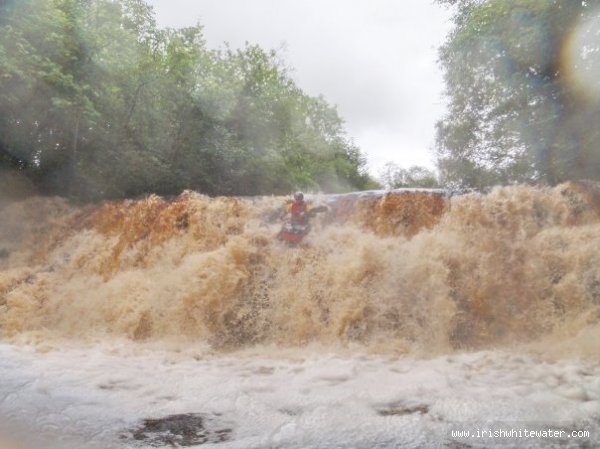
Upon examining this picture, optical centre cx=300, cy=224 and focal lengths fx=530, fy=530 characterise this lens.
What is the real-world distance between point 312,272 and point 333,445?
14.1 ft

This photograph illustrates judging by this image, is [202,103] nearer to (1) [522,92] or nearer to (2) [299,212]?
(2) [299,212]

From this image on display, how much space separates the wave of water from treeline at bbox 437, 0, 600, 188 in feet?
17.9

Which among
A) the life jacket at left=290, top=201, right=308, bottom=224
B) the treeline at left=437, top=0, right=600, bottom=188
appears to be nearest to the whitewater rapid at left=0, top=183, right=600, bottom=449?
the life jacket at left=290, top=201, right=308, bottom=224

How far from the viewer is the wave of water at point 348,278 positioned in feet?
21.3

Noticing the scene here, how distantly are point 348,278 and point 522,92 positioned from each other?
9.16 meters

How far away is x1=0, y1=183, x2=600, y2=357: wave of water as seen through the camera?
6492 millimetres

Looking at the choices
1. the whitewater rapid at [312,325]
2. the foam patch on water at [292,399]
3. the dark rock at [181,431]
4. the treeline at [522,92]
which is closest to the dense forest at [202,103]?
the treeline at [522,92]

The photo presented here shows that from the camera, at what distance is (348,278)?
23.8 ft

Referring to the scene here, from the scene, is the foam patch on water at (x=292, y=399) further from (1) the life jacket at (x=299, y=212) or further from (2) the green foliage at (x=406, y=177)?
(2) the green foliage at (x=406, y=177)

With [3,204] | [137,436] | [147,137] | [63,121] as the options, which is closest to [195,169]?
[147,137]

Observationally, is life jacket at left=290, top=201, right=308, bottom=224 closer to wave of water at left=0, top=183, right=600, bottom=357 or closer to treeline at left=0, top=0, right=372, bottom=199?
wave of water at left=0, top=183, right=600, bottom=357

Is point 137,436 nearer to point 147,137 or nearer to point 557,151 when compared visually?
point 147,137

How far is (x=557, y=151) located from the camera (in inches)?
502

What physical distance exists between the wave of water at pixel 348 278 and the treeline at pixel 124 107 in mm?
4175
